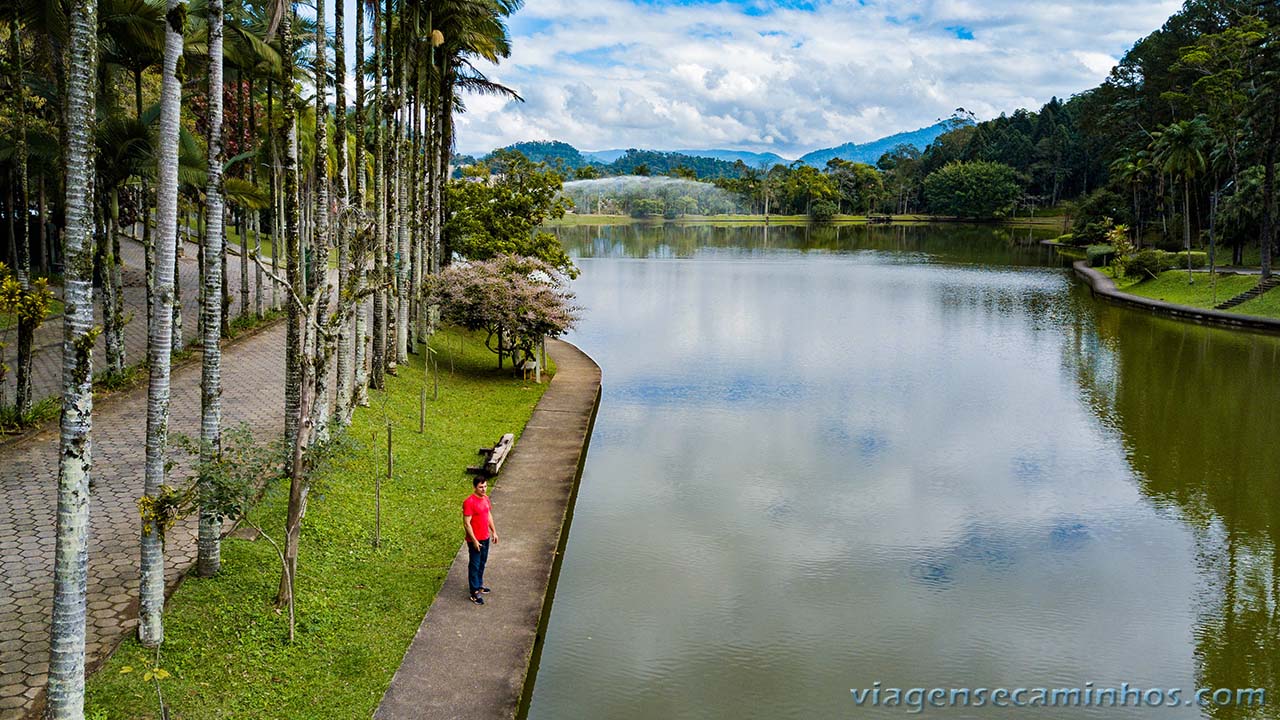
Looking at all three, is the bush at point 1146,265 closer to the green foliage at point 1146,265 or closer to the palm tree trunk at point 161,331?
the green foliage at point 1146,265

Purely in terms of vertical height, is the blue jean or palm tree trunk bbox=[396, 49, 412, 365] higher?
palm tree trunk bbox=[396, 49, 412, 365]

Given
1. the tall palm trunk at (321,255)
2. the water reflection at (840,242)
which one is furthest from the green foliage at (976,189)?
the tall palm trunk at (321,255)

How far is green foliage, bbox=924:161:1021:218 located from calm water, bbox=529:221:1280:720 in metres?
92.5

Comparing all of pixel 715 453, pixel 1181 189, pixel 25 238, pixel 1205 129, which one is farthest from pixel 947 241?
pixel 25 238

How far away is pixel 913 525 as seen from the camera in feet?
51.5

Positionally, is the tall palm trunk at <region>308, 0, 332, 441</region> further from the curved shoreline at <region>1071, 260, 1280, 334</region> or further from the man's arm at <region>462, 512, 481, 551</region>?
the curved shoreline at <region>1071, 260, 1280, 334</region>

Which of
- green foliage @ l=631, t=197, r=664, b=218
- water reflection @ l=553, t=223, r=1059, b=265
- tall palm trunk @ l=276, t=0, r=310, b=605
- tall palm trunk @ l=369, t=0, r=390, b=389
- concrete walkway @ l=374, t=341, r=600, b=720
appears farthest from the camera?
green foliage @ l=631, t=197, r=664, b=218

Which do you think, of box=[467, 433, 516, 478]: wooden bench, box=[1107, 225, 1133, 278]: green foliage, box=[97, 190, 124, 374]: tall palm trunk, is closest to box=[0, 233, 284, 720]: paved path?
box=[97, 190, 124, 374]: tall palm trunk

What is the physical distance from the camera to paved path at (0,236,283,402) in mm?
18953

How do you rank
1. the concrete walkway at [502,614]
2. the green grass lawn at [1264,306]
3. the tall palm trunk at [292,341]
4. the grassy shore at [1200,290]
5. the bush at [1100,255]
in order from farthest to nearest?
the bush at [1100,255]
the grassy shore at [1200,290]
the green grass lawn at [1264,306]
the tall palm trunk at [292,341]
the concrete walkway at [502,614]

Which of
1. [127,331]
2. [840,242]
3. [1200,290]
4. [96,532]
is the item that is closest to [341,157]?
[96,532]

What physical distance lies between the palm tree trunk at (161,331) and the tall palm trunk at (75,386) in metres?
1.63

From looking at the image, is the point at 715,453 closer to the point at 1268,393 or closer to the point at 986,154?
the point at 1268,393

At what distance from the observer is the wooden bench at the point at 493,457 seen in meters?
16.2
